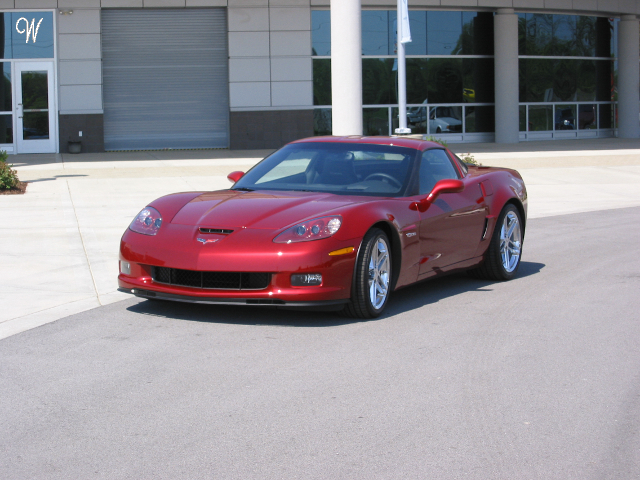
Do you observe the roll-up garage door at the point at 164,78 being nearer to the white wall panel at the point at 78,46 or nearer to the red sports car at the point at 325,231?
the white wall panel at the point at 78,46

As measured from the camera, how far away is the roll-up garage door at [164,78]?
95.7 feet

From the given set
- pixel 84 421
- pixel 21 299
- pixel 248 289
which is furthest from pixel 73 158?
pixel 84 421

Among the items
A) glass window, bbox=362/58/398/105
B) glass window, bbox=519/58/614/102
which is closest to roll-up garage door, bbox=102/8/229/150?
glass window, bbox=362/58/398/105

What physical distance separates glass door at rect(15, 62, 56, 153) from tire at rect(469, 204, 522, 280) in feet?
74.5

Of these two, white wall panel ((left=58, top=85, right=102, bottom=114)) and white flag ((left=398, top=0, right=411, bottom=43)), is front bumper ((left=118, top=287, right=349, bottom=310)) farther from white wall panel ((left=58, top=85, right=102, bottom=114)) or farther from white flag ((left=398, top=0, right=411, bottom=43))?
white wall panel ((left=58, top=85, right=102, bottom=114))

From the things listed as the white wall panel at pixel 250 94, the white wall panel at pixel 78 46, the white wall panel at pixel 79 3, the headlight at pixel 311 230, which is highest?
the white wall panel at pixel 79 3

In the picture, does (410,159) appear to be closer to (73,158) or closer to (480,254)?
(480,254)

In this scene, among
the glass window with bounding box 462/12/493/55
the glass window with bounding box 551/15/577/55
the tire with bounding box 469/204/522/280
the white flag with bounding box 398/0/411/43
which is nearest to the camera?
the tire with bounding box 469/204/522/280

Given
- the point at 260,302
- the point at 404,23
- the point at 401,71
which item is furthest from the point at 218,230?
the point at 401,71

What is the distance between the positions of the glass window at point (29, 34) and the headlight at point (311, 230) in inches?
960

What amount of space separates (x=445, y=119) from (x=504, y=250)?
24637 mm

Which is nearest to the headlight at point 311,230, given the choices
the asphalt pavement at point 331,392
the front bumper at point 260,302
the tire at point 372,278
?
the tire at point 372,278

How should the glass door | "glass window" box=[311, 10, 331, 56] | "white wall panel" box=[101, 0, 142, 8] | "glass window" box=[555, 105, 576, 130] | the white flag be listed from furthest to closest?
"glass window" box=[555, 105, 576, 130]
"glass window" box=[311, 10, 331, 56]
"white wall panel" box=[101, 0, 142, 8]
the glass door
the white flag

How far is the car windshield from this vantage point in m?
7.04
